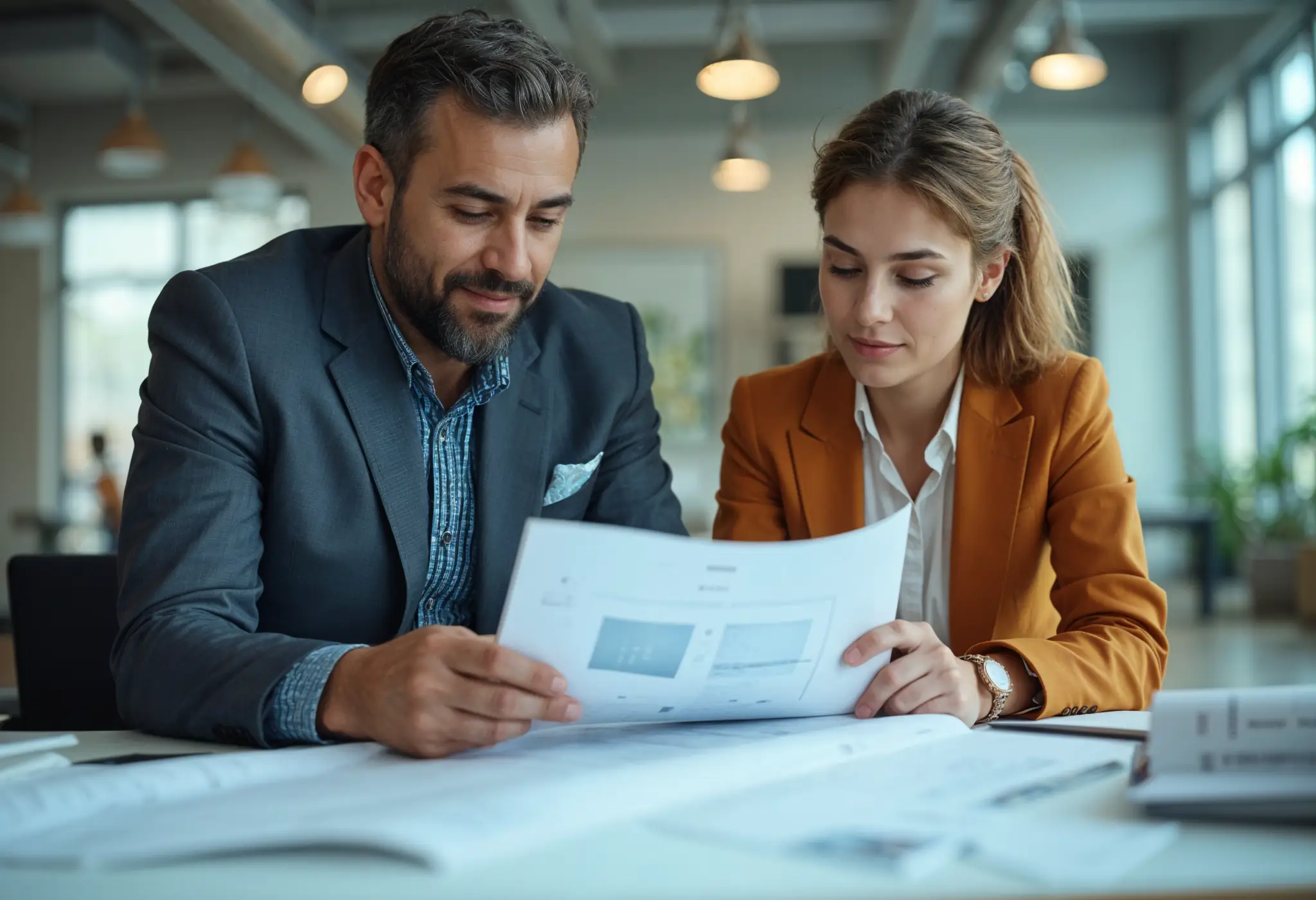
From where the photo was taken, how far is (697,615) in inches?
41.0

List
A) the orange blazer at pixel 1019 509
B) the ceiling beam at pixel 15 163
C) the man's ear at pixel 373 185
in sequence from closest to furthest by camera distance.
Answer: the orange blazer at pixel 1019 509 < the man's ear at pixel 373 185 < the ceiling beam at pixel 15 163

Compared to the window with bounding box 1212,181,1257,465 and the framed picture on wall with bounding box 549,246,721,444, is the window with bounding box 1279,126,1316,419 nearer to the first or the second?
the window with bounding box 1212,181,1257,465

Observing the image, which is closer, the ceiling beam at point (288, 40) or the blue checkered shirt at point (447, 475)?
the blue checkered shirt at point (447, 475)

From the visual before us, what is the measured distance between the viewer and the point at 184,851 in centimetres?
76

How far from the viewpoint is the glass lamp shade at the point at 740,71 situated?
4812 mm

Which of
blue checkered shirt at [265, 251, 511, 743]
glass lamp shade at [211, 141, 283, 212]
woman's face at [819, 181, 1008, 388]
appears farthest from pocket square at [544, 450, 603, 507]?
glass lamp shade at [211, 141, 283, 212]

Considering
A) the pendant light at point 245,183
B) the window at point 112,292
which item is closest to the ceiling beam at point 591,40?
the pendant light at point 245,183

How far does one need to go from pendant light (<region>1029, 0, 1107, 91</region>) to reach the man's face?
416 cm

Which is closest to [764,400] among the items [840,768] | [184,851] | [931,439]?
[931,439]

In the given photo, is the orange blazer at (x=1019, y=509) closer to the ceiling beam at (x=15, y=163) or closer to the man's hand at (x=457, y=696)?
the man's hand at (x=457, y=696)

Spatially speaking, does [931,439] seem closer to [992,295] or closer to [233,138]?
[992,295]

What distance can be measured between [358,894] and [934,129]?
4.44ft

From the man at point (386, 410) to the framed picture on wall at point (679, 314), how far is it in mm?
7381

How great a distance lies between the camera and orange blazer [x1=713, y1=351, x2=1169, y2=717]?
1.42m
